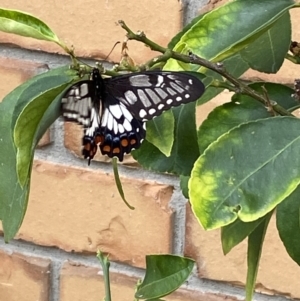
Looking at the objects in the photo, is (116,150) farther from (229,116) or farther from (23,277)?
(23,277)

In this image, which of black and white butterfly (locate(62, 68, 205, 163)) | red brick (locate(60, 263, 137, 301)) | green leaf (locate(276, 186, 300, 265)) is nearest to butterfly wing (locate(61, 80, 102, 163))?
black and white butterfly (locate(62, 68, 205, 163))

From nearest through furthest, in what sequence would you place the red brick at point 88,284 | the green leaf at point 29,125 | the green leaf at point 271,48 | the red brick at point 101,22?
the green leaf at point 29,125 → the green leaf at point 271,48 → the red brick at point 101,22 → the red brick at point 88,284

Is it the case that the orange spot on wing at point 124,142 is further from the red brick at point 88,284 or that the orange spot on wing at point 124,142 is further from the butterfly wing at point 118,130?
the red brick at point 88,284

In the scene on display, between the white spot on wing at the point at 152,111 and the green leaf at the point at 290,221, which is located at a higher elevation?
the white spot on wing at the point at 152,111

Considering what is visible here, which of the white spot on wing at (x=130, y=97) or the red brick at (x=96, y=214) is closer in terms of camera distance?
the white spot on wing at (x=130, y=97)

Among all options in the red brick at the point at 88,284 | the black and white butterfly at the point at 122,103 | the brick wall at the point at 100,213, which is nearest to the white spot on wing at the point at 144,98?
the black and white butterfly at the point at 122,103

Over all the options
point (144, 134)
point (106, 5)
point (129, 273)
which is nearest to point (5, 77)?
point (106, 5)

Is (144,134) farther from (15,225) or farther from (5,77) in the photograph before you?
(5,77)
